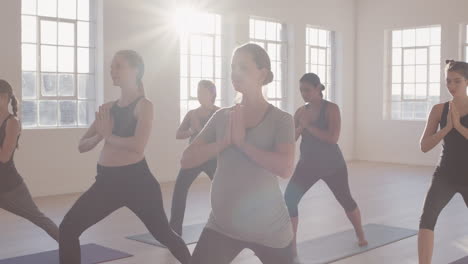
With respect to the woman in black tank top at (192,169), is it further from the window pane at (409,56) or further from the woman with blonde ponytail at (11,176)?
the window pane at (409,56)

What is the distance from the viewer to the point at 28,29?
21.5 ft

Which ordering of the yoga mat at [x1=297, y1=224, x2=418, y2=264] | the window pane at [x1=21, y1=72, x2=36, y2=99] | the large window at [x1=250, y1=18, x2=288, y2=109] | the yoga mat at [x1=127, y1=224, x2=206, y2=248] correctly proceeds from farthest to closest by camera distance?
the large window at [x1=250, y1=18, x2=288, y2=109]
the window pane at [x1=21, y1=72, x2=36, y2=99]
the yoga mat at [x1=127, y1=224, x2=206, y2=248]
the yoga mat at [x1=297, y1=224, x2=418, y2=264]

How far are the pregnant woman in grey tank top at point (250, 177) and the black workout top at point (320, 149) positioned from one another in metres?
1.89

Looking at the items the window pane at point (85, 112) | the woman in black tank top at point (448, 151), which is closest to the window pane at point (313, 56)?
the window pane at point (85, 112)

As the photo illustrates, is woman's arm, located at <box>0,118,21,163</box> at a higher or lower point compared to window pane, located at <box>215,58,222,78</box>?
lower

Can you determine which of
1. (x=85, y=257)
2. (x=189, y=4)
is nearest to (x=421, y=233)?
(x=85, y=257)

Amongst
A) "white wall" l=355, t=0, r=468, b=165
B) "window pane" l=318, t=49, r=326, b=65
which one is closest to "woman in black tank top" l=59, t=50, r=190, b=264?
"white wall" l=355, t=0, r=468, b=165

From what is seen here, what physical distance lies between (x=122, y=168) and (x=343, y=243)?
2132 millimetres

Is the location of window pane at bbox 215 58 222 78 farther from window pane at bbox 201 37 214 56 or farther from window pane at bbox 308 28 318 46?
window pane at bbox 308 28 318 46

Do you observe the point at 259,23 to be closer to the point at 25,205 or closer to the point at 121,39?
the point at 121,39

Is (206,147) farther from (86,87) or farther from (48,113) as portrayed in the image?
(86,87)

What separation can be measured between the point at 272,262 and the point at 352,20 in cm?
963

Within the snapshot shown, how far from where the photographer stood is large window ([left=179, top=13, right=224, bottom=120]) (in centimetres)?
827

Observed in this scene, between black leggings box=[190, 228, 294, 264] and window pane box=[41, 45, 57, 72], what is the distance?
17.5 feet
